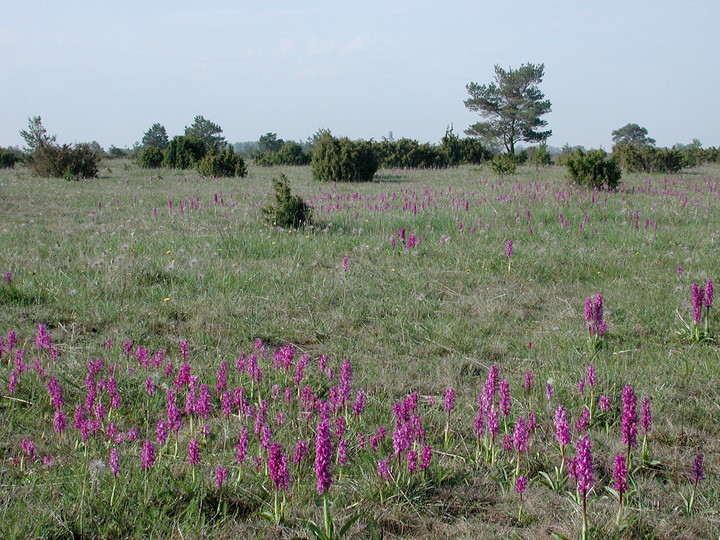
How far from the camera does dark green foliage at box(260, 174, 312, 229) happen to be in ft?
28.0

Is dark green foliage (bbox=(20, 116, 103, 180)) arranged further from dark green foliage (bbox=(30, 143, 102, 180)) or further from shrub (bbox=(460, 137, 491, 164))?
shrub (bbox=(460, 137, 491, 164))

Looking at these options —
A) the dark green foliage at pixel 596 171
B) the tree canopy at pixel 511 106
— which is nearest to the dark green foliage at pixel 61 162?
the dark green foliage at pixel 596 171

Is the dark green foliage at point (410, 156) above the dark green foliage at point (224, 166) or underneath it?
above

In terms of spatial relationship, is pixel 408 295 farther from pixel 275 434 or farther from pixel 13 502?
pixel 13 502

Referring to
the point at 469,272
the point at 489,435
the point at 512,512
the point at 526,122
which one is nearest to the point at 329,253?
the point at 469,272

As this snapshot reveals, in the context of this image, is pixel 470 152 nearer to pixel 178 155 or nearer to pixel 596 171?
pixel 178 155

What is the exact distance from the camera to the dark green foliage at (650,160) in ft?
69.4

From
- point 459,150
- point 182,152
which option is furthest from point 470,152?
point 182,152

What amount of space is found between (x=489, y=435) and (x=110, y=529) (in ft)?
5.43

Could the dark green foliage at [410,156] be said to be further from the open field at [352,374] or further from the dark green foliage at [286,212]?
the open field at [352,374]

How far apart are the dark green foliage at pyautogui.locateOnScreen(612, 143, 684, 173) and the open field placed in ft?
44.3

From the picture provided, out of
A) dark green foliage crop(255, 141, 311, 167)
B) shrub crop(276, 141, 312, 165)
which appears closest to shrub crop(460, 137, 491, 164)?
shrub crop(276, 141, 312, 165)

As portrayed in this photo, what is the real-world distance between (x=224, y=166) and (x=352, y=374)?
58.3 ft

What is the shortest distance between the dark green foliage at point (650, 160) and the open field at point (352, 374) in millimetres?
13488
